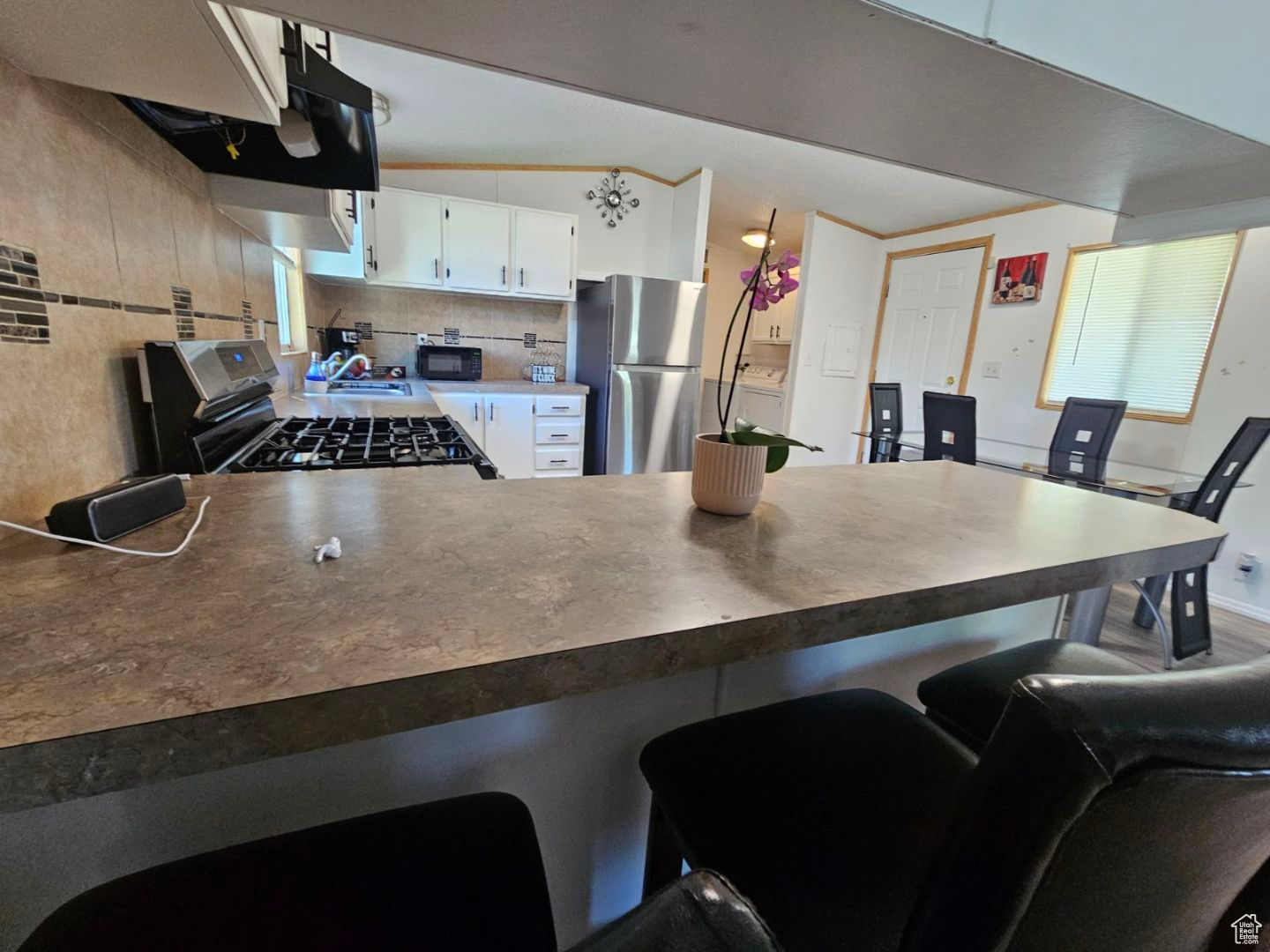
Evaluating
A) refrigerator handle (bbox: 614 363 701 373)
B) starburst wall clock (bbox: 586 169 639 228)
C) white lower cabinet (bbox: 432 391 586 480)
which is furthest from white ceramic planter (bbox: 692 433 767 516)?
starburst wall clock (bbox: 586 169 639 228)

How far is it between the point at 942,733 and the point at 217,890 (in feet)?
2.94

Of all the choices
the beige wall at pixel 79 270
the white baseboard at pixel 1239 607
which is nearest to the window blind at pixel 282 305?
the beige wall at pixel 79 270

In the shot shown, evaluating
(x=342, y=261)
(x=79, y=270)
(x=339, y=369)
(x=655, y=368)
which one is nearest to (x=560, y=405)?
(x=655, y=368)

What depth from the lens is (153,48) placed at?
772 mm

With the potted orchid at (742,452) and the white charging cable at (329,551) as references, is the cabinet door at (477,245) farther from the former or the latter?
the white charging cable at (329,551)

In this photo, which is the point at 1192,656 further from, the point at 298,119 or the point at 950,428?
the point at 298,119

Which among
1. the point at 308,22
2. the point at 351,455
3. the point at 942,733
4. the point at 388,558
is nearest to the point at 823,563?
the point at 942,733

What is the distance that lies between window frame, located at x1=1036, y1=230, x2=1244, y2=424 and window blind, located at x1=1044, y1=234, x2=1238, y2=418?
11mm

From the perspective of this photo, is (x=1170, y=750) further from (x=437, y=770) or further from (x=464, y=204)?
(x=464, y=204)

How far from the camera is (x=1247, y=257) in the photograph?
9.32ft

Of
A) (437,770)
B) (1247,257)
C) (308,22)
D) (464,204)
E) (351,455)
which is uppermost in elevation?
(464,204)

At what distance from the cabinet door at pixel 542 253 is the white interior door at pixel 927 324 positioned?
10.1 feet

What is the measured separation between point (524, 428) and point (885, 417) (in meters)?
2.55

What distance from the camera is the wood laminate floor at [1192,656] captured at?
2.43 metres
